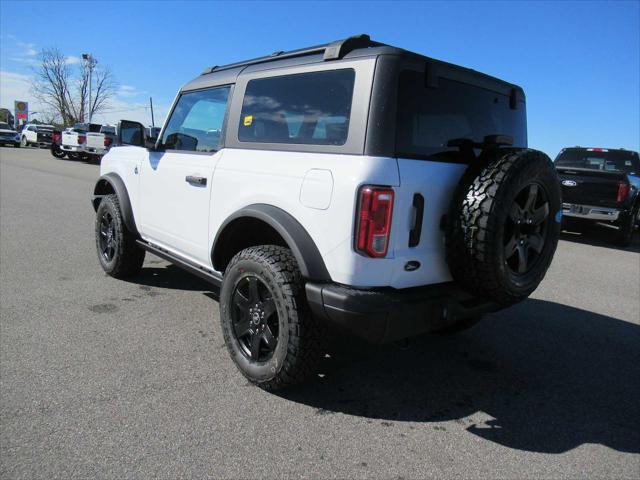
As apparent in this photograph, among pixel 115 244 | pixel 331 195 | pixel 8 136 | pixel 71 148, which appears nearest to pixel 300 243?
pixel 331 195

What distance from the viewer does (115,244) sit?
4.78 m

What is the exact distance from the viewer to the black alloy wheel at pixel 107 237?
486cm

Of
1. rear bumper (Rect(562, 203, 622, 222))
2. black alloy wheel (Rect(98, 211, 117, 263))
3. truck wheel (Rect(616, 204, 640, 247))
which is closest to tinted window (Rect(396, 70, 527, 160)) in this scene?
black alloy wheel (Rect(98, 211, 117, 263))

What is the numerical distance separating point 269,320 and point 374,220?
3.29 ft

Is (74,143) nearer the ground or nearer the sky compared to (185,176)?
nearer the sky

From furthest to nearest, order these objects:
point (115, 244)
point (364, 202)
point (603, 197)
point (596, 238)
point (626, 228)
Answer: point (596, 238), point (626, 228), point (603, 197), point (115, 244), point (364, 202)

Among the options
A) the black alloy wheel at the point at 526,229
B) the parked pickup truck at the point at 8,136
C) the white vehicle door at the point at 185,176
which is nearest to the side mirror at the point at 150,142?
the white vehicle door at the point at 185,176

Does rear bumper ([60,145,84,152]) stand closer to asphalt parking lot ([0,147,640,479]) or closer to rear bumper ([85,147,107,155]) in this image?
rear bumper ([85,147,107,155])

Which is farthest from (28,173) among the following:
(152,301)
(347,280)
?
(347,280)

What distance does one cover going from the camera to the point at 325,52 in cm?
280

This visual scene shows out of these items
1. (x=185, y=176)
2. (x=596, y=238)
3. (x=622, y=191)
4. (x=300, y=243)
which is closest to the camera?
(x=300, y=243)

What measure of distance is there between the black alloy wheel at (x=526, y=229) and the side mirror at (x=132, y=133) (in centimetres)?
324

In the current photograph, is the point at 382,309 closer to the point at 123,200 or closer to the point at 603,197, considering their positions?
the point at 123,200

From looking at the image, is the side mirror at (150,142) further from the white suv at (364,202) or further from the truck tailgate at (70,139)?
the truck tailgate at (70,139)
